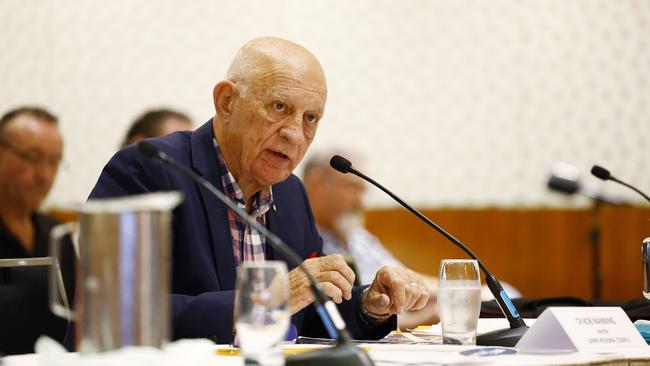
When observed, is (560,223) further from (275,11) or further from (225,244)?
(225,244)

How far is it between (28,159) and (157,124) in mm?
584

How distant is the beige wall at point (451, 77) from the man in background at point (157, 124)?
5.15 feet

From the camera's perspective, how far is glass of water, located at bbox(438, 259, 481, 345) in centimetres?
193

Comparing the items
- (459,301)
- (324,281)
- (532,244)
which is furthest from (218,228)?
(532,244)

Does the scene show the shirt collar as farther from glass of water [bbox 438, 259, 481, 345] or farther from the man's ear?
glass of water [bbox 438, 259, 481, 345]

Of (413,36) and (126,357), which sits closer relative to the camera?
(126,357)

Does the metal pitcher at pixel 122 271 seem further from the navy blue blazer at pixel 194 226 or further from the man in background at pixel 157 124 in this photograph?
the man in background at pixel 157 124

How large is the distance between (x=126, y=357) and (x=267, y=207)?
1526 millimetres

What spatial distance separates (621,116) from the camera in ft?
19.9

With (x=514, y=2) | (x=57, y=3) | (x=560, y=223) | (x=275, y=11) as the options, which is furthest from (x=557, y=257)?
(x=57, y=3)

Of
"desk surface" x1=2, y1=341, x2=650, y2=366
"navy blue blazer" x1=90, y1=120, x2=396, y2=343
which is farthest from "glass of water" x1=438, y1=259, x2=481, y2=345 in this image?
"navy blue blazer" x1=90, y1=120, x2=396, y2=343

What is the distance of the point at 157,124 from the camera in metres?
4.25

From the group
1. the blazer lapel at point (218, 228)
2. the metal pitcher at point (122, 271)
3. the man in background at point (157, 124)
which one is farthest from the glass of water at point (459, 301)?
the man in background at point (157, 124)

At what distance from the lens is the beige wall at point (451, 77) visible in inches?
235
